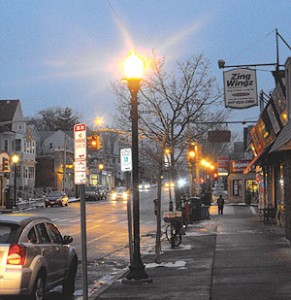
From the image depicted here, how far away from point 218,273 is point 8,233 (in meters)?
5.26

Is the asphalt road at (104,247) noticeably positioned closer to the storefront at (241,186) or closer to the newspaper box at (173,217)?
the newspaper box at (173,217)

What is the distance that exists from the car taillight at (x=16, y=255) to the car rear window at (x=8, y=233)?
0.23m

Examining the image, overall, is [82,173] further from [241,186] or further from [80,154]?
[241,186]

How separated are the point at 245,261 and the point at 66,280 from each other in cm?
527

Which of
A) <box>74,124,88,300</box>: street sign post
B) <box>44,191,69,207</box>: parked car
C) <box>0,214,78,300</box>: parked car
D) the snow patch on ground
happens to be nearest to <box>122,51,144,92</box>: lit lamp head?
<box>0,214,78,300</box>: parked car

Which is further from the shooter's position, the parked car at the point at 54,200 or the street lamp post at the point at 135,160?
the parked car at the point at 54,200

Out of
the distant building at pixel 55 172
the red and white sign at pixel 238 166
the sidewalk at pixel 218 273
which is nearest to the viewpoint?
the sidewalk at pixel 218 273

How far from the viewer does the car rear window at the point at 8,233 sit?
28.2 ft

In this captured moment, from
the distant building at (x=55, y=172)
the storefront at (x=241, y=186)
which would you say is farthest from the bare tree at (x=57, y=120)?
the storefront at (x=241, y=186)

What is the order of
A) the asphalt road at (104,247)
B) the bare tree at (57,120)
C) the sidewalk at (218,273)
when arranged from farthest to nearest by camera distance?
1. the bare tree at (57,120)
2. the asphalt road at (104,247)
3. the sidewalk at (218,273)

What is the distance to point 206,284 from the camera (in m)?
11.0

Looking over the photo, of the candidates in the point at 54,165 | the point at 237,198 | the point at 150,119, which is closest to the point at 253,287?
the point at 150,119

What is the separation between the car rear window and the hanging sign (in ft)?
42.2

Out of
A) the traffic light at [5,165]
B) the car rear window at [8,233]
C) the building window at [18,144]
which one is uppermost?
the building window at [18,144]
